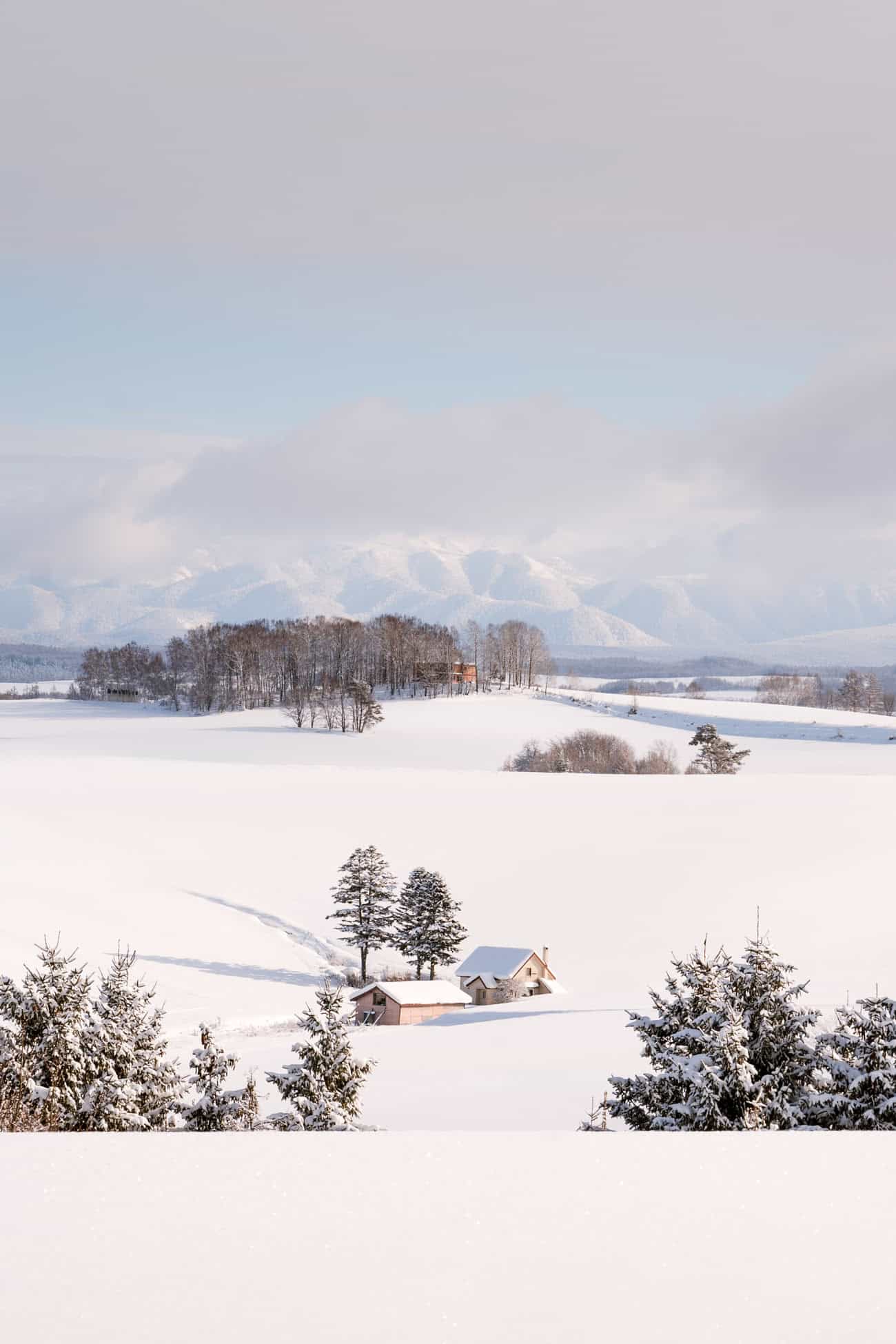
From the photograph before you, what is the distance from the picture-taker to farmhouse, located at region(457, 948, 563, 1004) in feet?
109

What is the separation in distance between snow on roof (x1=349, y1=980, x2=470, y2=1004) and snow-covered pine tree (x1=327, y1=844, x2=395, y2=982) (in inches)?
172

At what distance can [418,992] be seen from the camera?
32094mm

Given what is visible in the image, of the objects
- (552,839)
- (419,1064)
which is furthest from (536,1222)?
(552,839)

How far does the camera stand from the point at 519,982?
3353cm

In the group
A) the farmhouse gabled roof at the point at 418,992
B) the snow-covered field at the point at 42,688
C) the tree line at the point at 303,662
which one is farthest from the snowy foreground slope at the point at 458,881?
the snow-covered field at the point at 42,688

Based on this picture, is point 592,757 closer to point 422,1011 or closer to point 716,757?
point 716,757

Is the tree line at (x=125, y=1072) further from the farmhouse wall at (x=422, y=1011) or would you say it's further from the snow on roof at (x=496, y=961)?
the snow on roof at (x=496, y=961)

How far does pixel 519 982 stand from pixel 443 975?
5.62 metres

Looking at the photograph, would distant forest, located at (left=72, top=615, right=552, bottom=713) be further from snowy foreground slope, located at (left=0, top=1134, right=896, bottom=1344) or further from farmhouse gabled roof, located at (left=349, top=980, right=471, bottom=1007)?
snowy foreground slope, located at (left=0, top=1134, right=896, bottom=1344)

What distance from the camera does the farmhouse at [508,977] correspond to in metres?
33.3

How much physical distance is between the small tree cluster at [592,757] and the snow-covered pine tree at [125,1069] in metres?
61.4

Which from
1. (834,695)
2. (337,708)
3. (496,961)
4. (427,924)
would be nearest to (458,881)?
(427,924)

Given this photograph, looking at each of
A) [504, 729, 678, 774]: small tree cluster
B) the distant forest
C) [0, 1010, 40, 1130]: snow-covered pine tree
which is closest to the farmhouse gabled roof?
[0, 1010, 40, 1130]: snow-covered pine tree

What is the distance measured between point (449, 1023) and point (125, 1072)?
60.1 feet
